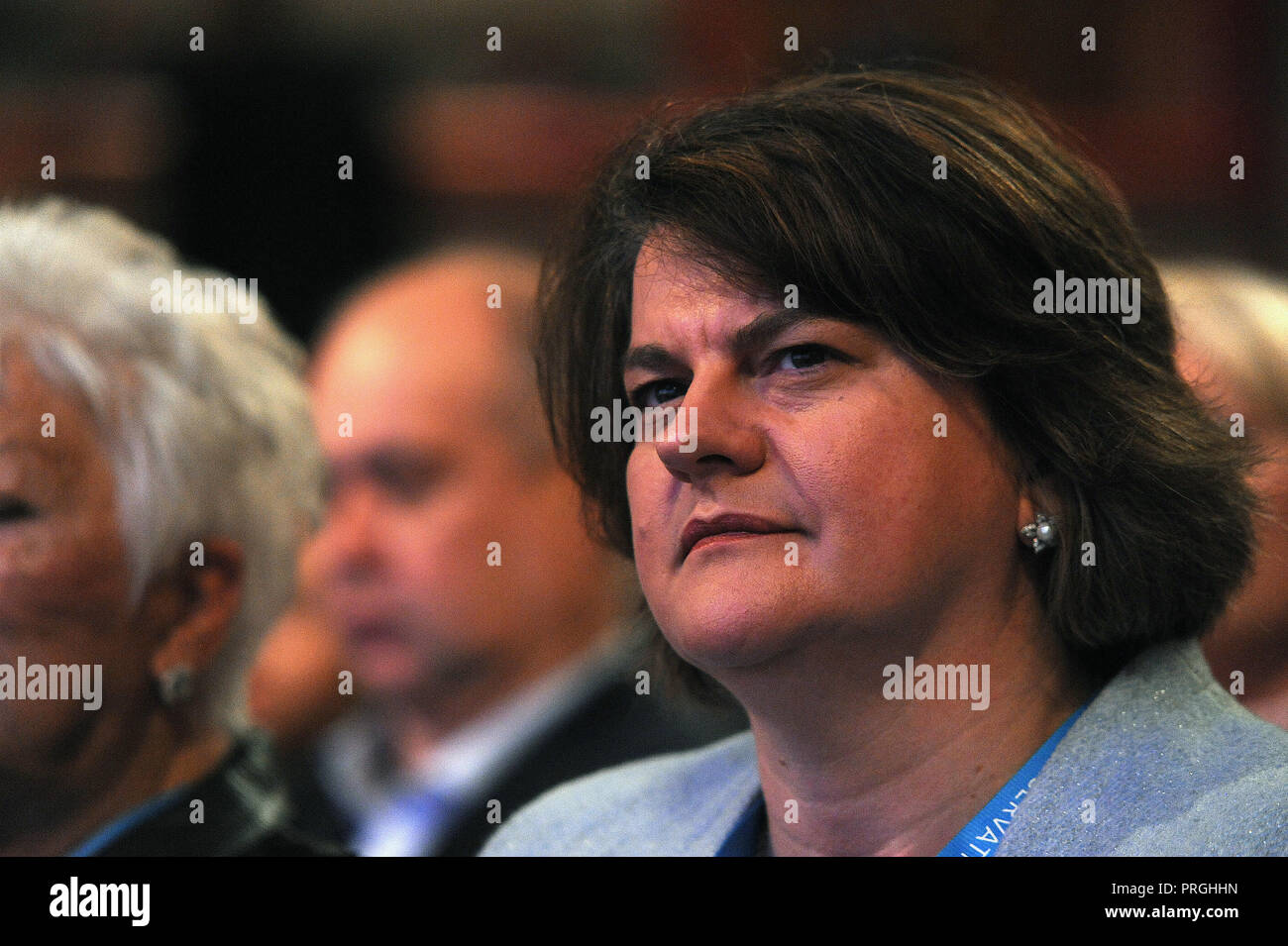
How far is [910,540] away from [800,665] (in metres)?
0.18

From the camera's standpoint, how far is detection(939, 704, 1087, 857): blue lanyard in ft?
5.46

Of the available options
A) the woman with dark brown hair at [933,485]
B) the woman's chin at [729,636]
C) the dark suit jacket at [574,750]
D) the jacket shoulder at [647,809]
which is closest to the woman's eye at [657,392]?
the woman with dark brown hair at [933,485]

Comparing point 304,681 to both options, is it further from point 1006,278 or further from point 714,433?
point 1006,278

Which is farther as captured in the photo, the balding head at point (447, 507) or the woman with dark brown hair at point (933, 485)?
the balding head at point (447, 507)

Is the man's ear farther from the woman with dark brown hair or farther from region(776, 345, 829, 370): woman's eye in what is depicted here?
region(776, 345, 829, 370): woman's eye

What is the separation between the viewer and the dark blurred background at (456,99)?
11.1 ft

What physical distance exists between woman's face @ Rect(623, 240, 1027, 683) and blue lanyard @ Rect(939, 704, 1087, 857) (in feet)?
0.62

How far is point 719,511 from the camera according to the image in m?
1.64

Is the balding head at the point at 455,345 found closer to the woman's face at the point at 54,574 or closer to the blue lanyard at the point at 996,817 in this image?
the woman's face at the point at 54,574

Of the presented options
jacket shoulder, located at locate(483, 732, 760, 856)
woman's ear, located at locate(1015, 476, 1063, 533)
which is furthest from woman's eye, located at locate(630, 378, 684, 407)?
jacket shoulder, located at locate(483, 732, 760, 856)

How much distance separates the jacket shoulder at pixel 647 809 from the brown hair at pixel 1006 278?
524mm

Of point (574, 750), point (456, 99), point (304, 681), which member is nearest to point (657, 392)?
point (574, 750)

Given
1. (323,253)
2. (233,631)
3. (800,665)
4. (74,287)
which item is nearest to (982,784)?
(800,665)
